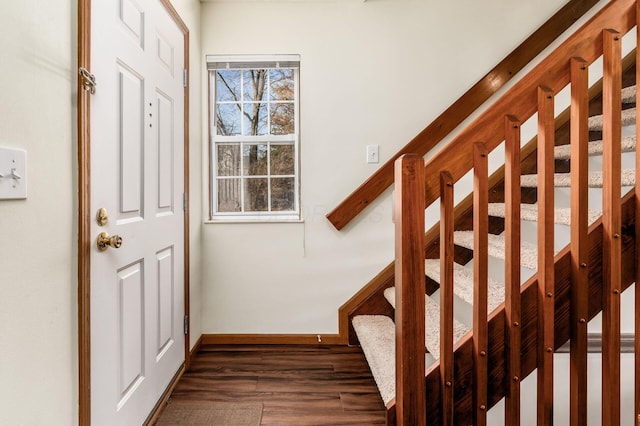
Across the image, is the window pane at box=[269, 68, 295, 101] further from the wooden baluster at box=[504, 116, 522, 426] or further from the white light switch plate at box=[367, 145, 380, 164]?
the wooden baluster at box=[504, 116, 522, 426]

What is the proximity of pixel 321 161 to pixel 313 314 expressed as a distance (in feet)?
3.34

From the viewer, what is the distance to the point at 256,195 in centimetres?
257

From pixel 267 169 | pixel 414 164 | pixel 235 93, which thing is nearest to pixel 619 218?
pixel 414 164

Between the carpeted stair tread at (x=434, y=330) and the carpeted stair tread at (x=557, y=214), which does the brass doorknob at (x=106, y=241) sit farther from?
the carpeted stair tread at (x=557, y=214)

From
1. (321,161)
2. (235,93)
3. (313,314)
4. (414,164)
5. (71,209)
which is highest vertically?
(235,93)

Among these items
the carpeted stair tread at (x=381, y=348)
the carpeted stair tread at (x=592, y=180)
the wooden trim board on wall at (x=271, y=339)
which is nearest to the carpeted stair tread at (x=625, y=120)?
the carpeted stair tread at (x=592, y=180)

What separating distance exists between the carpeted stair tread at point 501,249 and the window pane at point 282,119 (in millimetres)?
1295

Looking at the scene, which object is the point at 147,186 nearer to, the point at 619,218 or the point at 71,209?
the point at 71,209

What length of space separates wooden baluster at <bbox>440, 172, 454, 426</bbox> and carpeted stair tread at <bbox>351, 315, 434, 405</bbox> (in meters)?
0.25

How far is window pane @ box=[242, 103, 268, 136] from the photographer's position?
2557 millimetres

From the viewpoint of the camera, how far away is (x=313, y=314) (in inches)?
98.0

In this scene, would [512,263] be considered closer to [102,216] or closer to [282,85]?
[102,216]

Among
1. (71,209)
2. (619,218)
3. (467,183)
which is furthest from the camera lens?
(467,183)

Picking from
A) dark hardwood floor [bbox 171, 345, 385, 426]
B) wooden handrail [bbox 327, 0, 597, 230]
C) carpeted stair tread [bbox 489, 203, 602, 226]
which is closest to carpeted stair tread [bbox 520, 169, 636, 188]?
carpeted stair tread [bbox 489, 203, 602, 226]
